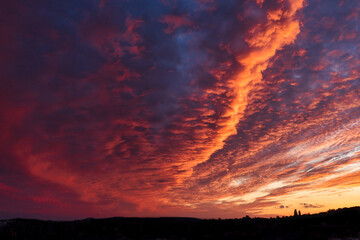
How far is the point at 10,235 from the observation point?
2134 centimetres

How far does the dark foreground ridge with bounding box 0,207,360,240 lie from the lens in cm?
1712

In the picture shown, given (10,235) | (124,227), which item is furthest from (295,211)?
(10,235)

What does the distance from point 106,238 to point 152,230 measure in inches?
144

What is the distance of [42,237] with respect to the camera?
2069cm

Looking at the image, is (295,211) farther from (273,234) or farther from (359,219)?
(273,234)

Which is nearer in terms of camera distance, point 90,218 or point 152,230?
point 152,230

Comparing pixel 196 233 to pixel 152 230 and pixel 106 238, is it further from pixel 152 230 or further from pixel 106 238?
pixel 106 238

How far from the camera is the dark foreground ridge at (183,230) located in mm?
17125

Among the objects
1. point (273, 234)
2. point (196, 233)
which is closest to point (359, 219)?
point (273, 234)

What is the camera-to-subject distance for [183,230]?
19969 mm

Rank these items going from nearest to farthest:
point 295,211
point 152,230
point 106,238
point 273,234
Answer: point 273,234 < point 106,238 < point 152,230 < point 295,211

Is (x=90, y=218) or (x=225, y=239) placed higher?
(x=90, y=218)

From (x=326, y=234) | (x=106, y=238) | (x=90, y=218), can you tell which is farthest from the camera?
(x=90, y=218)

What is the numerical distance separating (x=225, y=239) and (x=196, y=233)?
2.73 metres
